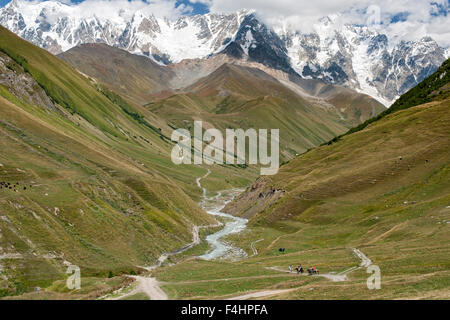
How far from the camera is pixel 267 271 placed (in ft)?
236

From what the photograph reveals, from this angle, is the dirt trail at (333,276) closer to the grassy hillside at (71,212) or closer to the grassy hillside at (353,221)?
the grassy hillside at (353,221)

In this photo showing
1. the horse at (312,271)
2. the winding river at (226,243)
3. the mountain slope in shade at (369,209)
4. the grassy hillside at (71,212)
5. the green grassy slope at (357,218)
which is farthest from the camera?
the winding river at (226,243)

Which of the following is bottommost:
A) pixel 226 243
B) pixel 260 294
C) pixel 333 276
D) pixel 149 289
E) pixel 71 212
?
pixel 260 294

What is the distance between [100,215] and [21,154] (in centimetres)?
3791

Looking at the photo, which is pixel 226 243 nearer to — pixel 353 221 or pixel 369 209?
pixel 353 221

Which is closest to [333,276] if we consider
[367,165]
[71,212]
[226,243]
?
[71,212]

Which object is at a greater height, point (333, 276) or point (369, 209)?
point (369, 209)

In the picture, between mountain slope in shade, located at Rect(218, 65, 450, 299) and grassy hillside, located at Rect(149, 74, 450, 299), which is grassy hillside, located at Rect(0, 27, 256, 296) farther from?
mountain slope in shade, located at Rect(218, 65, 450, 299)

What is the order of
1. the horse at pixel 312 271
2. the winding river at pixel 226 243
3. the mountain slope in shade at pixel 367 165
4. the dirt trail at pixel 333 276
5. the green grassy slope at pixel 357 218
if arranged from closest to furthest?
the dirt trail at pixel 333 276, the green grassy slope at pixel 357 218, the horse at pixel 312 271, the winding river at pixel 226 243, the mountain slope in shade at pixel 367 165

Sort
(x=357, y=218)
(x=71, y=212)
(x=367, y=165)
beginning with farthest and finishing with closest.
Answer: (x=367, y=165) < (x=357, y=218) < (x=71, y=212)

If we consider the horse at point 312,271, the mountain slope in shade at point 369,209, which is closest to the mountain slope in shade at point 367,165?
the mountain slope in shade at point 369,209

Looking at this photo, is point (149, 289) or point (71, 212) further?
point (71, 212)
